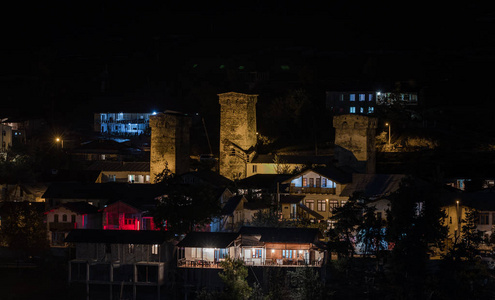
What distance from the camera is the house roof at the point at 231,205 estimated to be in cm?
4534

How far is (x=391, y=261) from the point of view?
124 ft

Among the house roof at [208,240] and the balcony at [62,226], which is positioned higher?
the balcony at [62,226]

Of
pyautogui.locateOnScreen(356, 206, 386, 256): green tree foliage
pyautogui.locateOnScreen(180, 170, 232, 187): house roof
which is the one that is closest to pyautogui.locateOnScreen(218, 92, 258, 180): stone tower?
pyautogui.locateOnScreen(180, 170, 232, 187): house roof

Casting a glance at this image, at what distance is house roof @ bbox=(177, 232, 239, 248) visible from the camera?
39.3 meters

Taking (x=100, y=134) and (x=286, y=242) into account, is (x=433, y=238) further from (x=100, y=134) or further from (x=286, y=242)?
(x=100, y=134)

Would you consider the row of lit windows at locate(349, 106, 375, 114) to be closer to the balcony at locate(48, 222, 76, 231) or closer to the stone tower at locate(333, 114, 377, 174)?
the stone tower at locate(333, 114, 377, 174)

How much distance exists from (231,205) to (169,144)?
1331 cm

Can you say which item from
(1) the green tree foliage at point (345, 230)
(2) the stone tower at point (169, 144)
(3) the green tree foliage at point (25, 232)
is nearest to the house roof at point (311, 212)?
(1) the green tree foliage at point (345, 230)

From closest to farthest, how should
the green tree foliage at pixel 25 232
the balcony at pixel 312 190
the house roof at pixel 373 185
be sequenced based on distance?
1. the green tree foliage at pixel 25 232
2. the house roof at pixel 373 185
3. the balcony at pixel 312 190

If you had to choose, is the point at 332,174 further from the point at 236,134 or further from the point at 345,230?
the point at 236,134

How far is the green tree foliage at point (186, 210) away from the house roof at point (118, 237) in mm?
1219

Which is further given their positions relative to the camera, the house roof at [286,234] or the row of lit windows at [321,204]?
the row of lit windows at [321,204]

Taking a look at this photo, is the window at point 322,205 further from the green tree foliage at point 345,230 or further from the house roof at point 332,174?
the green tree foliage at point 345,230

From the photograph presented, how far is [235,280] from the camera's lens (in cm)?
3656
